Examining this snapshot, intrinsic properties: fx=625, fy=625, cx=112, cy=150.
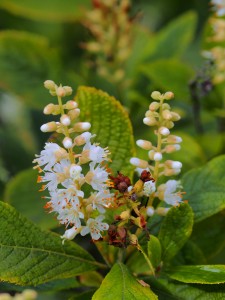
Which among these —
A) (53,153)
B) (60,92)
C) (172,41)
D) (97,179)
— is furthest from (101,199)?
(172,41)

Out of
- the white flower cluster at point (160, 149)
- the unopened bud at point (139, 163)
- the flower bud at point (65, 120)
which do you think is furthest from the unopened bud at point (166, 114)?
the flower bud at point (65, 120)

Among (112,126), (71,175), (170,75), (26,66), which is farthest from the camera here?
(26,66)

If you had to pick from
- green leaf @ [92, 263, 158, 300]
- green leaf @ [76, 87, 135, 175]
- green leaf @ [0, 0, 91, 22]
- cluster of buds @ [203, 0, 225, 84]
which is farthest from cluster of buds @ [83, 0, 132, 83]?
green leaf @ [92, 263, 158, 300]

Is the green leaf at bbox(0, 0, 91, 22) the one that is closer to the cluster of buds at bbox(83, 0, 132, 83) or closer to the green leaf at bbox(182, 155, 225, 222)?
the cluster of buds at bbox(83, 0, 132, 83)

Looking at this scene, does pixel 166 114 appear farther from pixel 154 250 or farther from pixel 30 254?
pixel 30 254

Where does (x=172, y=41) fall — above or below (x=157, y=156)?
above

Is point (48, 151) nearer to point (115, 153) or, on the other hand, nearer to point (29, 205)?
point (115, 153)
